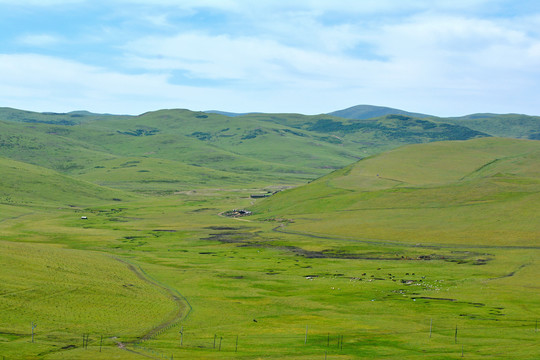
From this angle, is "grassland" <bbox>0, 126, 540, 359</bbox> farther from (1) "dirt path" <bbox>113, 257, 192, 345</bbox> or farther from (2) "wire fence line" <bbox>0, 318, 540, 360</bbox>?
(1) "dirt path" <bbox>113, 257, 192, 345</bbox>

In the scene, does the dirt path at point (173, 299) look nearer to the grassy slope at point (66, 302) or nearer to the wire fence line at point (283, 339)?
the wire fence line at point (283, 339)

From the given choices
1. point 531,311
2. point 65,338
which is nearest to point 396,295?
point 531,311

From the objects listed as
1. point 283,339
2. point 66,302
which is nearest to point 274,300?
point 283,339

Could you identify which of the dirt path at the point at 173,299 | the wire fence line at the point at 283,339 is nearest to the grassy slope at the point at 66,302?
the wire fence line at the point at 283,339

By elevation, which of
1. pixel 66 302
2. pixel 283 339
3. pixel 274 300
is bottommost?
pixel 274 300

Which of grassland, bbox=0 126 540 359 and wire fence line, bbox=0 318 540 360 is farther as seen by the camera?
grassland, bbox=0 126 540 359

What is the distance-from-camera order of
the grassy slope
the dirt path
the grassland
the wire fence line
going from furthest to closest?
the dirt path → the grassy slope → the grassland → the wire fence line

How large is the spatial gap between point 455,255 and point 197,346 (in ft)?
338

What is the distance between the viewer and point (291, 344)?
75.1 metres

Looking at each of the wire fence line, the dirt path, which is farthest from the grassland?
the dirt path

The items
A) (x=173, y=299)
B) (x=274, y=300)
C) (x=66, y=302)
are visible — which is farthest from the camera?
(x=274, y=300)

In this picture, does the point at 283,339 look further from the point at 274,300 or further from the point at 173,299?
the point at 173,299

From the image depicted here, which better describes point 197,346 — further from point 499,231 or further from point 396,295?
point 499,231

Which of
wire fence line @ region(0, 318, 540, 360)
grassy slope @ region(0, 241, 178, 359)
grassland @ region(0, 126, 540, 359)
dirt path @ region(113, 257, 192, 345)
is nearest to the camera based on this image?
wire fence line @ region(0, 318, 540, 360)
